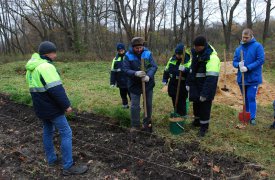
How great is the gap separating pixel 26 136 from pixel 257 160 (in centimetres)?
453

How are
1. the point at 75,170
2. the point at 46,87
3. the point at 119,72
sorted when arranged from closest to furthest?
the point at 46,87
the point at 75,170
the point at 119,72

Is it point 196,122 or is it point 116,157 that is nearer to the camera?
point 116,157

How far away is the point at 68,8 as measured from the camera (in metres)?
25.9

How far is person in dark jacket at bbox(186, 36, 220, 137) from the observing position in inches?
190

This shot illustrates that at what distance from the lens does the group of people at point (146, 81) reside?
12.4ft

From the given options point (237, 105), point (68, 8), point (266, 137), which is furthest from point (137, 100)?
point (68, 8)

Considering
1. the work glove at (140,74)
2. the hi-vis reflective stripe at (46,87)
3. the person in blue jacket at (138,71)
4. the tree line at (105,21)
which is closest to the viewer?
the hi-vis reflective stripe at (46,87)

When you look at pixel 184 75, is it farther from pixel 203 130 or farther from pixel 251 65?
pixel 251 65

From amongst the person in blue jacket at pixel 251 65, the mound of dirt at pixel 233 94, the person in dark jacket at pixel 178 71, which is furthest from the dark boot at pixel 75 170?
the mound of dirt at pixel 233 94

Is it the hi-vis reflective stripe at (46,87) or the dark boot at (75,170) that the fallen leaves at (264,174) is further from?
the hi-vis reflective stripe at (46,87)

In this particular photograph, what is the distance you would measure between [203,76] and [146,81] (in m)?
1.08

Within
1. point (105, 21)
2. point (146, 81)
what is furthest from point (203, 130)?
point (105, 21)

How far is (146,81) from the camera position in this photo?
16.9 ft

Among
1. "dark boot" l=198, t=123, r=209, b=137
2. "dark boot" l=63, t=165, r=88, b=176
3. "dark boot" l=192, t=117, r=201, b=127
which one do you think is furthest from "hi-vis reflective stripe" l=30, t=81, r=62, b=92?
"dark boot" l=192, t=117, r=201, b=127
